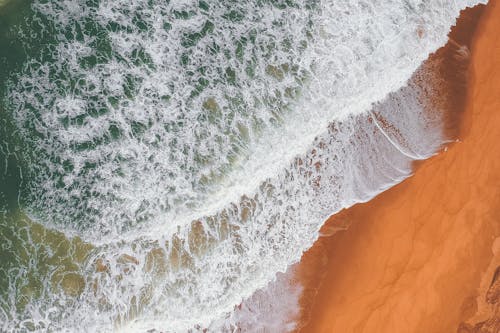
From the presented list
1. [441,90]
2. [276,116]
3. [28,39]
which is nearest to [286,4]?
[276,116]

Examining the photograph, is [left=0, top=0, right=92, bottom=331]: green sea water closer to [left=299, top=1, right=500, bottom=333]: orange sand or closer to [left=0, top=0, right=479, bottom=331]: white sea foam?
[left=0, top=0, right=479, bottom=331]: white sea foam

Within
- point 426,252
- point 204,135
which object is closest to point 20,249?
point 204,135

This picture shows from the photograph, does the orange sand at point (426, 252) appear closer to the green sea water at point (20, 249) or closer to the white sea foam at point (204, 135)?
the white sea foam at point (204, 135)

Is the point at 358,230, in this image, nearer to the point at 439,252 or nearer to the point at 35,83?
the point at 439,252

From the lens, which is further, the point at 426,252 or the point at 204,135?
the point at 204,135

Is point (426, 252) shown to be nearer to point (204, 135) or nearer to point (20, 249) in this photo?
point (204, 135)

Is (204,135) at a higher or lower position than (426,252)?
lower

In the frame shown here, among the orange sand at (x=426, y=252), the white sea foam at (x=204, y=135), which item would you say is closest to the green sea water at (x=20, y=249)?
the white sea foam at (x=204, y=135)
